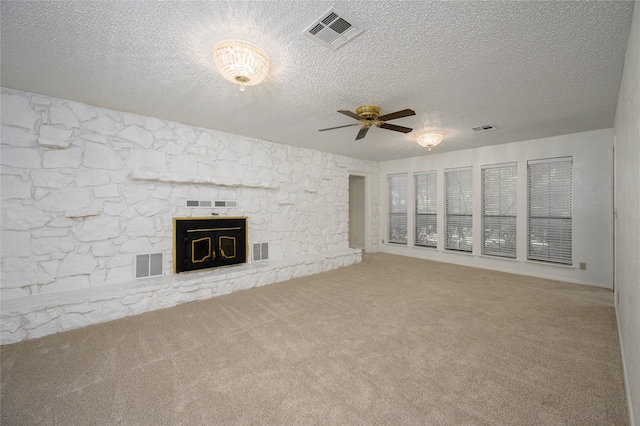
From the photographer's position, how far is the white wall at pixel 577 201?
4.09 metres

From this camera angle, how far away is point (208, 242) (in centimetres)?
401

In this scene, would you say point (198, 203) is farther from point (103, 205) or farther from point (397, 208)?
point (397, 208)

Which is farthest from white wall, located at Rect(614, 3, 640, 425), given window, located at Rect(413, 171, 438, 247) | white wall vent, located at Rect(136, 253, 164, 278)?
white wall vent, located at Rect(136, 253, 164, 278)

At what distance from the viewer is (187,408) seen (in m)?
1.63

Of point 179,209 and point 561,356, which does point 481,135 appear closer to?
point 561,356

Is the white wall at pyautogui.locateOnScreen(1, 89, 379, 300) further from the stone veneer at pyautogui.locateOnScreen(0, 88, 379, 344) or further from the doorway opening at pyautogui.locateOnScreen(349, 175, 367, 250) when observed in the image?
the doorway opening at pyautogui.locateOnScreen(349, 175, 367, 250)

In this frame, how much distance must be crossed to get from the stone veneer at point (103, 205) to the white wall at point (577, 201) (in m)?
3.83

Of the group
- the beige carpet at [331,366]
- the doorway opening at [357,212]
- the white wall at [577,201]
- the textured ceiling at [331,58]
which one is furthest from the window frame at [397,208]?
the beige carpet at [331,366]

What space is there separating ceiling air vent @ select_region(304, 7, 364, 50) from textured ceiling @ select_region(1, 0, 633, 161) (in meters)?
0.05

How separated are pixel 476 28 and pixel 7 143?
4.37 m

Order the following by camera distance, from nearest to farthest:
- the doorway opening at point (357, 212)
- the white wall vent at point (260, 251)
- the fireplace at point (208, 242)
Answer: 1. the fireplace at point (208, 242)
2. the white wall vent at point (260, 251)
3. the doorway opening at point (357, 212)

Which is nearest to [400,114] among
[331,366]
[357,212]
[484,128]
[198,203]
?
[484,128]

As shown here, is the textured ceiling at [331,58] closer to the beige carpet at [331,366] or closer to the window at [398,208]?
the beige carpet at [331,366]

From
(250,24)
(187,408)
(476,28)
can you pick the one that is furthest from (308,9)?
(187,408)
